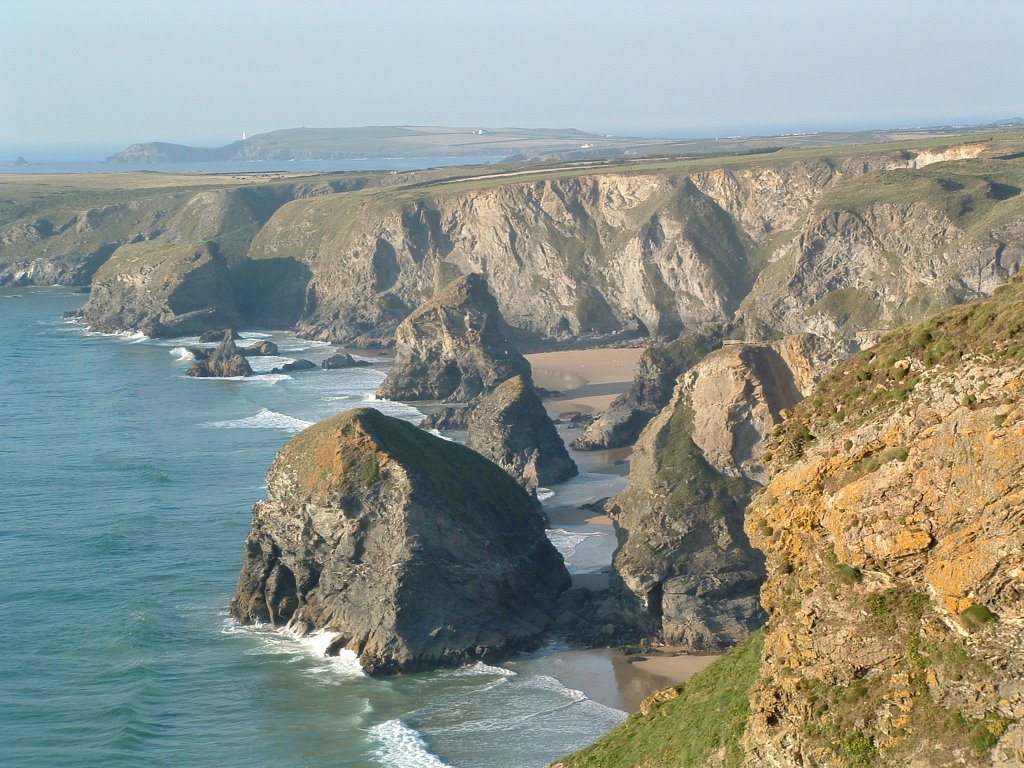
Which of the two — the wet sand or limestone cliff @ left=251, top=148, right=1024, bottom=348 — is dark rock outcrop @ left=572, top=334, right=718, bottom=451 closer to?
limestone cliff @ left=251, top=148, right=1024, bottom=348

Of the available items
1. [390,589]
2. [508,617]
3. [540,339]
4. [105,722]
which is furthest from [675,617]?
[540,339]

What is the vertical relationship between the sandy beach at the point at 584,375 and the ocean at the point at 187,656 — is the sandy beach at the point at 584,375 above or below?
above

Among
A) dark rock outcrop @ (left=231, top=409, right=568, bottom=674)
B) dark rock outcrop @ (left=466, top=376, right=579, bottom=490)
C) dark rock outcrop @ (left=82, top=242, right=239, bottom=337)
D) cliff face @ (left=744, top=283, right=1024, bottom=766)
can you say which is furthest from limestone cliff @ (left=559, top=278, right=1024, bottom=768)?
dark rock outcrop @ (left=82, top=242, right=239, bottom=337)

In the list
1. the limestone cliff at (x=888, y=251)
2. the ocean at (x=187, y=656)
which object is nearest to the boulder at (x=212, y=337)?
the ocean at (x=187, y=656)

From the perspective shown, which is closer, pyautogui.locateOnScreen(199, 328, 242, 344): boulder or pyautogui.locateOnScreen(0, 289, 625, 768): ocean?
pyautogui.locateOnScreen(0, 289, 625, 768): ocean

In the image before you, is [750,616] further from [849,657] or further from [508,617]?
[849,657]

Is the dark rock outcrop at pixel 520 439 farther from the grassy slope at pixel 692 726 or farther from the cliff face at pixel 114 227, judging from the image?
the cliff face at pixel 114 227
